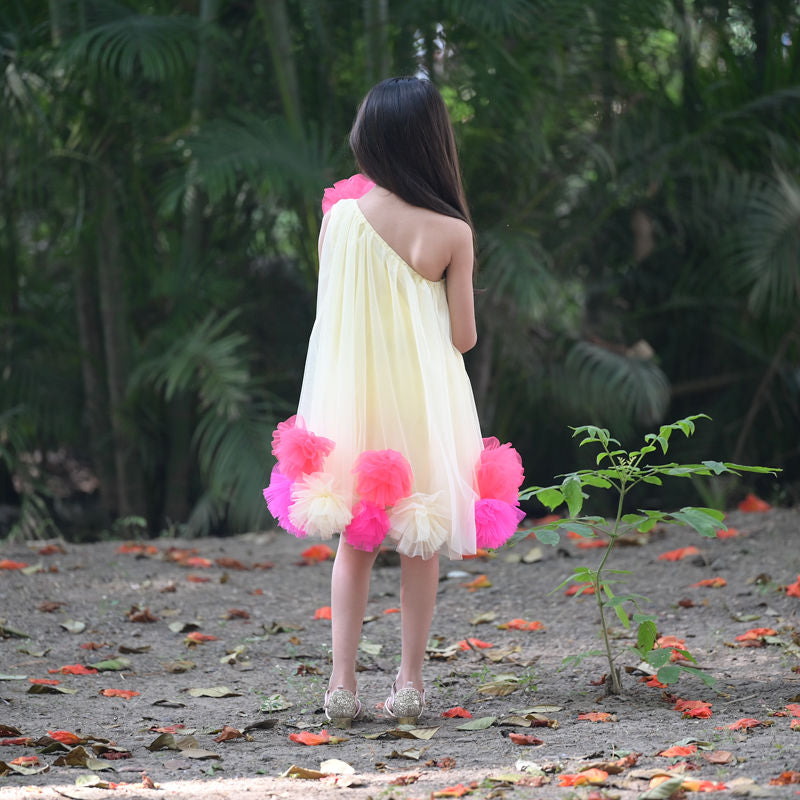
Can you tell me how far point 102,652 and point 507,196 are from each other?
3287 mm

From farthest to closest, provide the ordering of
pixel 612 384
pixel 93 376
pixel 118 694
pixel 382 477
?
pixel 93 376 → pixel 612 384 → pixel 118 694 → pixel 382 477

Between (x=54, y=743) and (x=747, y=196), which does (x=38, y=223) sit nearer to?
(x=747, y=196)

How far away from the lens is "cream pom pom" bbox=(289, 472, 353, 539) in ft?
7.69

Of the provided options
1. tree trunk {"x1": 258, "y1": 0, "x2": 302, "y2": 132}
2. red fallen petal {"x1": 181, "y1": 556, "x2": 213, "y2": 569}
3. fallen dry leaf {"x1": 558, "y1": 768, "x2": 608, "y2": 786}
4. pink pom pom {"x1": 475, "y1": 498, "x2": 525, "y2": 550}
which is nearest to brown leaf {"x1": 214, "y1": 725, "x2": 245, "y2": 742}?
pink pom pom {"x1": 475, "y1": 498, "x2": 525, "y2": 550}

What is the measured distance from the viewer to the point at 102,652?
320cm

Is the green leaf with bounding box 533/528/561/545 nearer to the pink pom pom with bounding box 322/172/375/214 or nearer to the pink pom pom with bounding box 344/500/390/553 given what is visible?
the pink pom pom with bounding box 344/500/390/553

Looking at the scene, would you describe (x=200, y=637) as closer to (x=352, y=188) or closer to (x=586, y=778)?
(x=352, y=188)

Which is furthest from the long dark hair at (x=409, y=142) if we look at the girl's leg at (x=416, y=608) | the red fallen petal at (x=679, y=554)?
the red fallen petal at (x=679, y=554)

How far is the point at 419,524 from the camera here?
2.33 meters

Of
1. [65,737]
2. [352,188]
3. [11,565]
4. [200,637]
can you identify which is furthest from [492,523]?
[11,565]

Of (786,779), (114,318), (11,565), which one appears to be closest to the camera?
(786,779)

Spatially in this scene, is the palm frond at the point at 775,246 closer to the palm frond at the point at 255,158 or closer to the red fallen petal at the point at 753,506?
the red fallen petal at the point at 753,506

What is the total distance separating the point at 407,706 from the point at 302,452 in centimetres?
64

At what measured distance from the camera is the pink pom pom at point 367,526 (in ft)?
7.75
